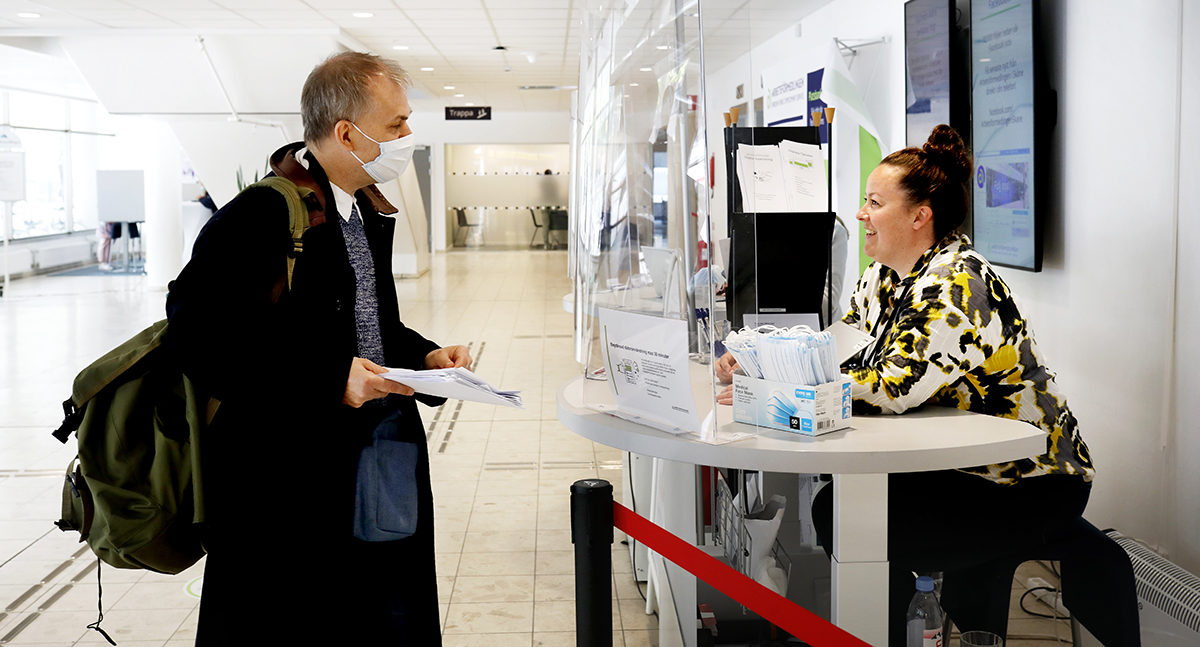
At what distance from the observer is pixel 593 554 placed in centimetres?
149

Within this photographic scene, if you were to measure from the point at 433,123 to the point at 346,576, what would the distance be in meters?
19.0

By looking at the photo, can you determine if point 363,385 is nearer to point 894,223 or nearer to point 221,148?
point 894,223

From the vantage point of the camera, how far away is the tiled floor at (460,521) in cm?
287

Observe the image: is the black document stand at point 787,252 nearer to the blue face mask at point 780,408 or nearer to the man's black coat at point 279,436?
the blue face mask at point 780,408

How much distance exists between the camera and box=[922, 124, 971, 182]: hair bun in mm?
2221

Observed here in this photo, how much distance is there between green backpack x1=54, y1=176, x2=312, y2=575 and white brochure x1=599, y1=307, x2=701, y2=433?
0.59 meters

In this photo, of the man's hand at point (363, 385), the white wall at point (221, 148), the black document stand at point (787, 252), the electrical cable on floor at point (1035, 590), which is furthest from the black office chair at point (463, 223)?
the man's hand at point (363, 385)

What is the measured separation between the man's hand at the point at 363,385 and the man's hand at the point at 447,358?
323 mm

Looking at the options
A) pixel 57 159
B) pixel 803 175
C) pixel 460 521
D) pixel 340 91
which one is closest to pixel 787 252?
pixel 803 175

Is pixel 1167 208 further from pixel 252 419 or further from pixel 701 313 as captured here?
pixel 252 419

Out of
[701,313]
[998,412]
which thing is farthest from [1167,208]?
[701,313]

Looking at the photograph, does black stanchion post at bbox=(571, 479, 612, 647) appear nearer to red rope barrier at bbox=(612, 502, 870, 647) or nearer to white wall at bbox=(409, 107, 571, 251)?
red rope barrier at bbox=(612, 502, 870, 647)

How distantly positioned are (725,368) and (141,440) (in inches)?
44.8

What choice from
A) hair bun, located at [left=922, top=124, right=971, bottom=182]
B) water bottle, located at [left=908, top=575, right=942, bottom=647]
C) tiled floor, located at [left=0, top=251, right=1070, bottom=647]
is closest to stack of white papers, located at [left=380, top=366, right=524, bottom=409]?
water bottle, located at [left=908, top=575, right=942, bottom=647]
